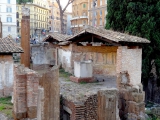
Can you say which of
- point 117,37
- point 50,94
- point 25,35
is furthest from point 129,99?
point 25,35

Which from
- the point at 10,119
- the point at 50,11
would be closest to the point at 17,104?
the point at 10,119

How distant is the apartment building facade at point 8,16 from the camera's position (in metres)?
44.1

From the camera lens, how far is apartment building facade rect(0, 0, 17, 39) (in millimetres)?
44094

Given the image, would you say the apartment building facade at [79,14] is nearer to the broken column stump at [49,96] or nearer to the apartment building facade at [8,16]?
the apartment building facade at [8,16]

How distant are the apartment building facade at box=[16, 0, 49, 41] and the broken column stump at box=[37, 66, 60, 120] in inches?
1752

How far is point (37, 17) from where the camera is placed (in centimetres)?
5641

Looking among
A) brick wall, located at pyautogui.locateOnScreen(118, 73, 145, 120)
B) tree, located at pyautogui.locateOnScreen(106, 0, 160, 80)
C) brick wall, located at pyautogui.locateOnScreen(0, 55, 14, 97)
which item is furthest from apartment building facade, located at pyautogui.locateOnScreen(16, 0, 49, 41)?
brick wall, located at pyautogui.locateOnScreen(118, 73, 145, 120)

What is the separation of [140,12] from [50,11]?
171ft

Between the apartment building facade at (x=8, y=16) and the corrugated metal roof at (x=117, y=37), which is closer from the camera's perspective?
the corrugated metal roof at (x=117, y=37)

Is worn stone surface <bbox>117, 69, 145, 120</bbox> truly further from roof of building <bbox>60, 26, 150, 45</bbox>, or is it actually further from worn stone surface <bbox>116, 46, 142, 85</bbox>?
roof of building <bbox>60, 26, 150, 45</bbox>

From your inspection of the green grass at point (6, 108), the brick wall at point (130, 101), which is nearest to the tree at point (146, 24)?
the brick wall at point (130, 101)

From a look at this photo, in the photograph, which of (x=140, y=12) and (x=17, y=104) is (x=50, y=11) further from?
(x=17, y=104)

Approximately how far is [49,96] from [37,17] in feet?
168

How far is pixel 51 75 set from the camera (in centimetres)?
735
